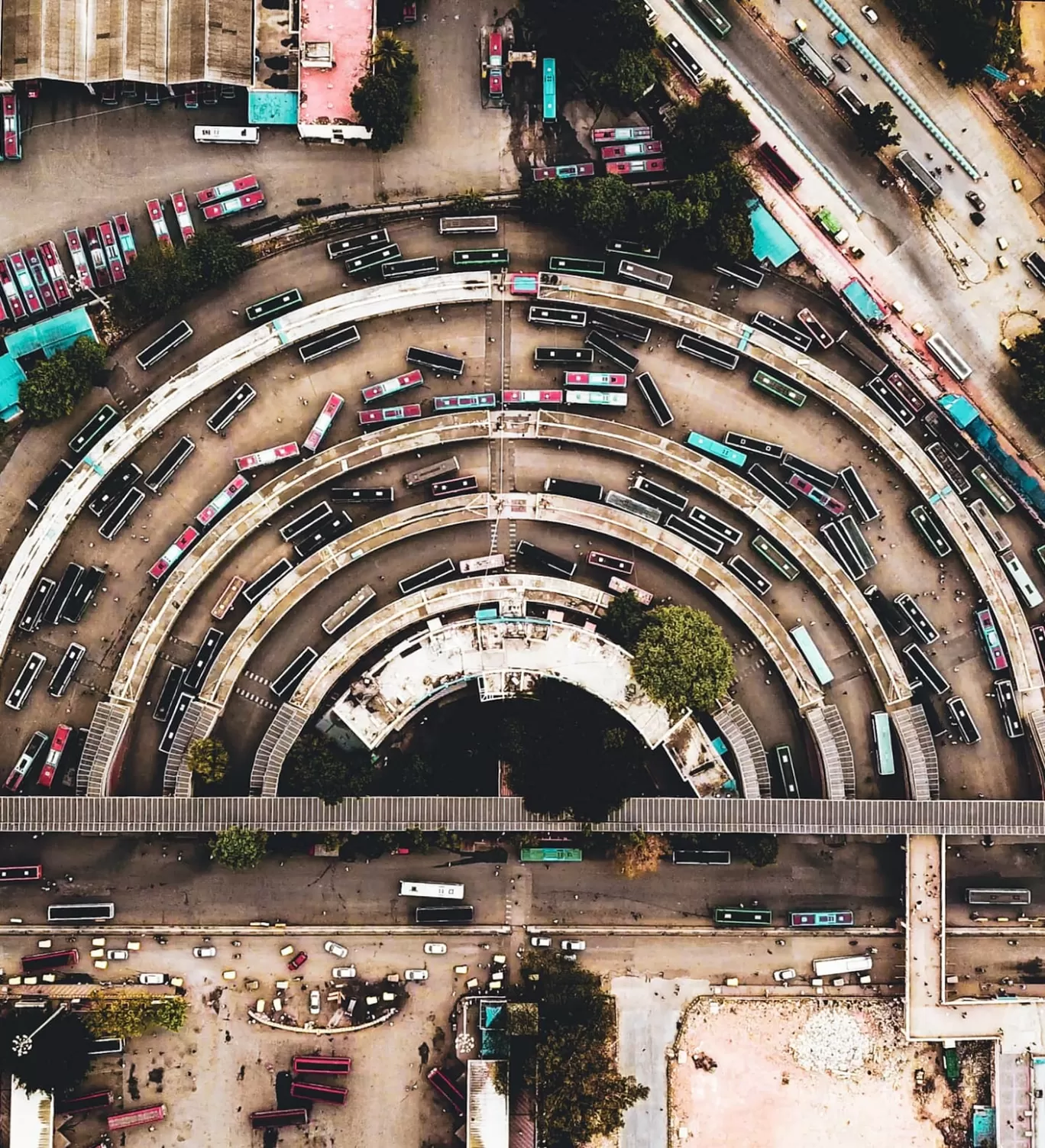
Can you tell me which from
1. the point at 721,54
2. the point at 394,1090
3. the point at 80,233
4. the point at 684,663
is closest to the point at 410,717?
the point at 684,663

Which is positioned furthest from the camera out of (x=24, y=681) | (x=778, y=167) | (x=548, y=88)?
(x=778, y=167)

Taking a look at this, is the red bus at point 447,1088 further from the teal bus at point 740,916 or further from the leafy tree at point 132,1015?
the teal bus at point 740,916

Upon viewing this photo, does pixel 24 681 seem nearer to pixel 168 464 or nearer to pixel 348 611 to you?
pixel 168 464

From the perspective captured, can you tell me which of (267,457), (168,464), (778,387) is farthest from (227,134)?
(778,387)

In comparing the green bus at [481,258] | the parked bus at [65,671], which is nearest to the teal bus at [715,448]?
the green bus at [481,258]

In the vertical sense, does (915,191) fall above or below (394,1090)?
above

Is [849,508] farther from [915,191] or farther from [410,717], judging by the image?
[410,717]
